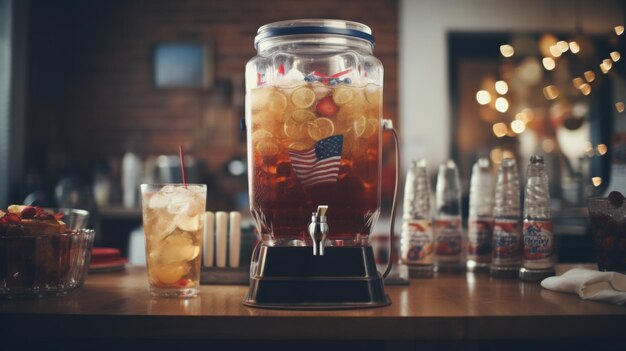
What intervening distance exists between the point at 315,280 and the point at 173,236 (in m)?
0.29

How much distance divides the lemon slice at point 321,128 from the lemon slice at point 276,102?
0.19 feet

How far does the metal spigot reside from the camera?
98 cm

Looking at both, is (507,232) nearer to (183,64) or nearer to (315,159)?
(315,159)

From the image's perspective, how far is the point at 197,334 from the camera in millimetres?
901

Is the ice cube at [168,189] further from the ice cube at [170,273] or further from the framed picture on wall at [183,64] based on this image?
the framed picture on wall at [183,64]

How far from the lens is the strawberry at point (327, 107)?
109 centimetres

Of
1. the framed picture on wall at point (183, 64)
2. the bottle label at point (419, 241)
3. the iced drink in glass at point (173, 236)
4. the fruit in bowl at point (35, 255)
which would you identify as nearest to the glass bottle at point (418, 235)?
the bottle label at point (419, 241)

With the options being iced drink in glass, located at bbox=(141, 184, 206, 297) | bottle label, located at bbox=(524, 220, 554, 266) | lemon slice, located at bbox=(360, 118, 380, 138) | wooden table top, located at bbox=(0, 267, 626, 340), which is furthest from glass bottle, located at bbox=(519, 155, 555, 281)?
iced drink in glass, located at bbox=(141, 184, 206, 297)

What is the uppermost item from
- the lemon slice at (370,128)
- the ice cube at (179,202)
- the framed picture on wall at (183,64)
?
the framed picture on wall at (183,64)

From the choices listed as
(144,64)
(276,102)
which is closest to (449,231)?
(276,102)

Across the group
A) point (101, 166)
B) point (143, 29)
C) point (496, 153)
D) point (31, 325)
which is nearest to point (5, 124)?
point (101, 166)

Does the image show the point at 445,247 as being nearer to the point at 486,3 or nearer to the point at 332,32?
the point at 332,32

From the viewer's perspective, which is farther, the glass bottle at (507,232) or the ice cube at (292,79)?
the glass bottle at (507,232)

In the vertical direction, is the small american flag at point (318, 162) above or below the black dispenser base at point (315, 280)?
above
